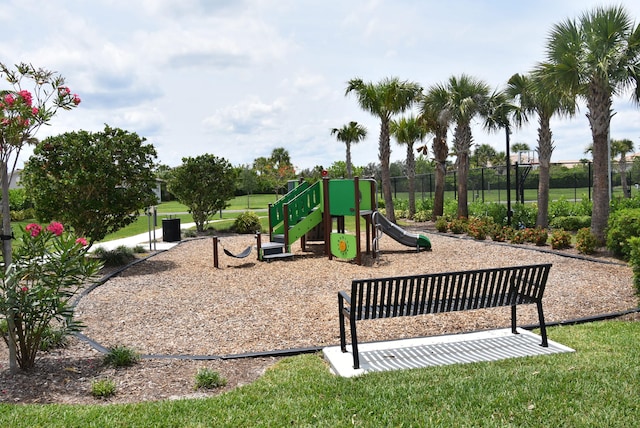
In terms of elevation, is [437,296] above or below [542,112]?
below

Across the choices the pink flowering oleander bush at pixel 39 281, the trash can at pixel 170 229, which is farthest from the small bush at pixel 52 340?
the trash can at pixel 170 229

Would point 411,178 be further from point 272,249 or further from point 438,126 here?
point 272,249

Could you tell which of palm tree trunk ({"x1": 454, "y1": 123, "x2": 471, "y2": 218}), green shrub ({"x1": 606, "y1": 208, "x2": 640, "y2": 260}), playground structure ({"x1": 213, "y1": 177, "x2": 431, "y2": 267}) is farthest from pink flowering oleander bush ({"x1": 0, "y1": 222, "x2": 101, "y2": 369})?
palm tree trunk ({"x1": 454, "y1": 123, "x2": 471, "y2": 218})

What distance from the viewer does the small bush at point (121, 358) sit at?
4.93 meters

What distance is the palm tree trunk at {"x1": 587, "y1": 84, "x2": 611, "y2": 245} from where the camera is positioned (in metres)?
12.1

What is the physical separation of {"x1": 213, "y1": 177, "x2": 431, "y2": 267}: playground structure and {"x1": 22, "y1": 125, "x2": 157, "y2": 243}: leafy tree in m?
2.68

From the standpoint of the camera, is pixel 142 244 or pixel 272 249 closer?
pixel 272 249

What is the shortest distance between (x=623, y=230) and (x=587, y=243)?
51.5 inches

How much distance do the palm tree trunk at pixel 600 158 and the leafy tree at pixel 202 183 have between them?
13322 millimetres

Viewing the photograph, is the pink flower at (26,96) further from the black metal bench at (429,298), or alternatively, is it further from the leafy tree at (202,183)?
the leafy tree at (202,183)

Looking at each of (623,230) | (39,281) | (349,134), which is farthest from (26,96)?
(349,134)

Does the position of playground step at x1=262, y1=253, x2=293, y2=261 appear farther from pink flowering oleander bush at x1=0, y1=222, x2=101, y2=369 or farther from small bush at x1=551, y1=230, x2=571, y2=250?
pink flowering oleander bush at x1=0, y1=222, x2=101, y2=369

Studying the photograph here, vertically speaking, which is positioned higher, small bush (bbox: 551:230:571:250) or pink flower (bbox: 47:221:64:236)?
pink flower (bbox: 47:221:64:236)

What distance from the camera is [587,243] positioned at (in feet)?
36.8
